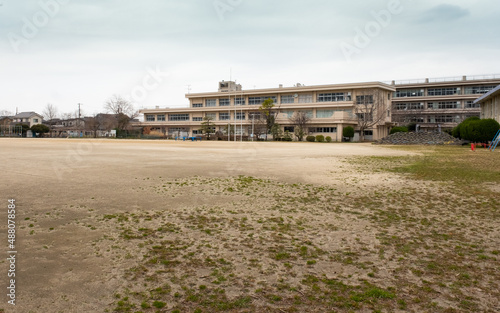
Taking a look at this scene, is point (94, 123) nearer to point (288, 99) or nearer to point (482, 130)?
point (288, 99)

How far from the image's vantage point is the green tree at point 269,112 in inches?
2827

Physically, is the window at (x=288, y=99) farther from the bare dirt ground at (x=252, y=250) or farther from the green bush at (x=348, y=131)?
the bare dirt ground at (x=252, y=250)

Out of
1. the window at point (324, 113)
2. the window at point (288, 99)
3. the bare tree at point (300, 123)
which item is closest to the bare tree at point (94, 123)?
the window at point (288, 99)

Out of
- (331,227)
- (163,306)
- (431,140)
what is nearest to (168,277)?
(163,306)

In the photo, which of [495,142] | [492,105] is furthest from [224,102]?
[495,142]

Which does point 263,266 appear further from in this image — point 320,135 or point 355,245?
point 320,135

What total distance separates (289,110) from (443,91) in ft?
121

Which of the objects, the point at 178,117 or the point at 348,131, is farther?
the point at 178,117

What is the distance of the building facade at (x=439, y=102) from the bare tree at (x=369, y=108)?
14.2m

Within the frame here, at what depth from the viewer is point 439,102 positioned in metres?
82.1

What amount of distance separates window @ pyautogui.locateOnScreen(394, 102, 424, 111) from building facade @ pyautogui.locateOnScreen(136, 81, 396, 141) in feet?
37.1

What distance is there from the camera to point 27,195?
877 centimetres

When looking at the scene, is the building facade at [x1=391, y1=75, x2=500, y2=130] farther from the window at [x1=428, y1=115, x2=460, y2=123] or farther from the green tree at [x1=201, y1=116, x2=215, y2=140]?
the green tree at [x1=201, y1=116, x2=215, y2=140]

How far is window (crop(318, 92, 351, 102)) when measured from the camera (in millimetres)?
70713
